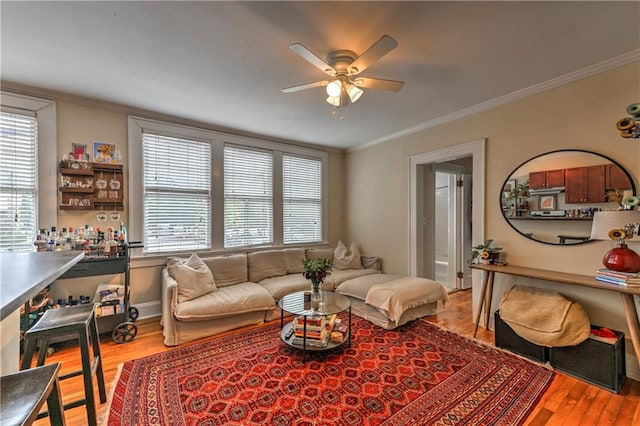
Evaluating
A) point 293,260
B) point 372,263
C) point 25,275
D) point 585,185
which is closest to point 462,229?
point 372,263

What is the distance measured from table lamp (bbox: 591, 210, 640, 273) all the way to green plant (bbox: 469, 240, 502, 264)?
0.87 m

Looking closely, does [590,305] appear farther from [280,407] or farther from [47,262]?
[47,262]

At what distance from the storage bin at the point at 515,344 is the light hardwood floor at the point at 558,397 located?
0.18 m

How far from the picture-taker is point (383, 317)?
10.2 ft

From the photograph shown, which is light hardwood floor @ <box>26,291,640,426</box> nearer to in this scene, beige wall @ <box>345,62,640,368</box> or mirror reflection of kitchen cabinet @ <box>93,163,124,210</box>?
beige wall @ <box>345,62,640,368</box>

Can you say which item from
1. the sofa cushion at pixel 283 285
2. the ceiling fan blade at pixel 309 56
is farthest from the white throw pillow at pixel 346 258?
the ceiling fan blade at pixel 309 56

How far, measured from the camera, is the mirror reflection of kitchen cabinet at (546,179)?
102 inches

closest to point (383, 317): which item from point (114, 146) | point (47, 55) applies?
point (114, 146)

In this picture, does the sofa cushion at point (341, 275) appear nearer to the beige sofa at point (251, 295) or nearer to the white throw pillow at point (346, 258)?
the beige sofa at point (251, 295)

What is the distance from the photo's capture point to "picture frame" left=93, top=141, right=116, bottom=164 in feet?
10.1

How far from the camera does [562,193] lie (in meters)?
2.58

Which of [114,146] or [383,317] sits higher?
[114,146]

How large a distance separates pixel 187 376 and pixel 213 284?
1180mm

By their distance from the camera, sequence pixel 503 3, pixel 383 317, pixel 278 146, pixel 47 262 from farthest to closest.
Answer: pixel 278 146
pixel 383 317
pixel 503 3
pixel 47 262
